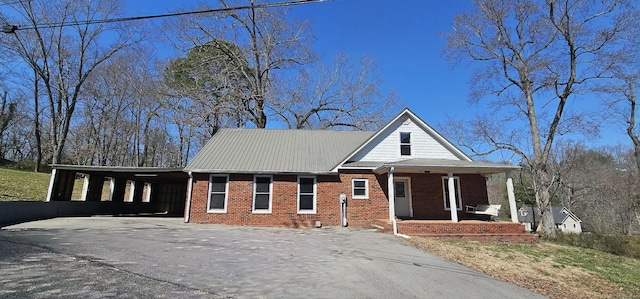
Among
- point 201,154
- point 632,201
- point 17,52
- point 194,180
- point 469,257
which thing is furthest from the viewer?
point 632,201

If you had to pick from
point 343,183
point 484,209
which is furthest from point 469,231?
point 343,183

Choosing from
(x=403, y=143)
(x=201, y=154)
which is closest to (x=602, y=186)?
(x=403, y=143)

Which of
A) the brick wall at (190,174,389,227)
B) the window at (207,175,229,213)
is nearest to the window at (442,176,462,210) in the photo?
the brick wall at (190,174,389,227)

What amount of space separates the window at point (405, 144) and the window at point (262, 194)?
672 cm

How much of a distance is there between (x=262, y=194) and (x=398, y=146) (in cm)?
702

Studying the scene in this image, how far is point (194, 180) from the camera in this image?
47.3 feet

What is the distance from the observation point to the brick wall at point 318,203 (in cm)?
1423

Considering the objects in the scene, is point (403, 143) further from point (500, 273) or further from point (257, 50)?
point (257, 50)

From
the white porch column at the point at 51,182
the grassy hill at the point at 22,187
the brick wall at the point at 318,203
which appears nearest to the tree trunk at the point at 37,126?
the grassy hill at the point at 22,187

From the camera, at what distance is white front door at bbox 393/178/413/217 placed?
15.2 m

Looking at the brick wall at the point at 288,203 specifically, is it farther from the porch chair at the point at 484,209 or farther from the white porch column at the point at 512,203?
the white porch column at the point at 512,203

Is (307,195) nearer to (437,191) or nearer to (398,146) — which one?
(398,146)

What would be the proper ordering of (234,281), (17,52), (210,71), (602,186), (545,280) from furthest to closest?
1. (602,186)
2. (210,71)
3. (17,52)
4. (545,280)
5. (234,281)

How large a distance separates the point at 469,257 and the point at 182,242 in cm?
806
